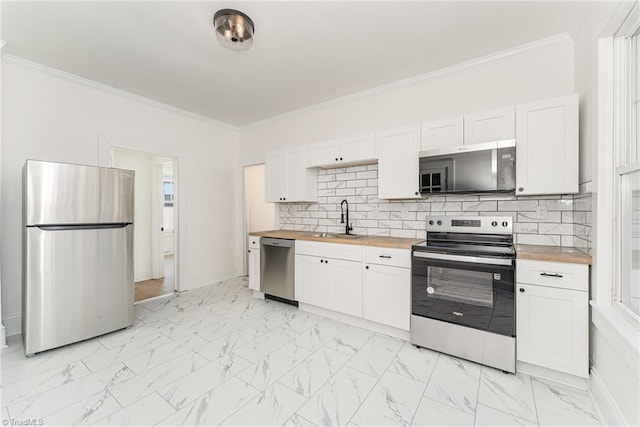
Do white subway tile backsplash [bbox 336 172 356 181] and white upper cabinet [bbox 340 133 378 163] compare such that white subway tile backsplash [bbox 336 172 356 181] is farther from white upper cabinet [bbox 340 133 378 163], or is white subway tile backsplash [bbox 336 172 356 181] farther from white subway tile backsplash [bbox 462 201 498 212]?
white subway tile backsplash [bbox 462 201 498 212]

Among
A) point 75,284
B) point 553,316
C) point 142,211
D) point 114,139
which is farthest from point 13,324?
point 553,316

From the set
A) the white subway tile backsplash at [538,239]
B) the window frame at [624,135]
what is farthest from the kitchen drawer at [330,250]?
the window frame at [624,135]

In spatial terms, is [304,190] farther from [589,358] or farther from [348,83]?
[589,358]

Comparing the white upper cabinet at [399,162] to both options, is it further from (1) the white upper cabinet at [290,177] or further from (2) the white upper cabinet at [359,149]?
(1) the white upper cabinet at [290,177]

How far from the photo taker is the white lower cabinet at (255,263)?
362 centimetres

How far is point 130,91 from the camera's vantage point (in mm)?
3330

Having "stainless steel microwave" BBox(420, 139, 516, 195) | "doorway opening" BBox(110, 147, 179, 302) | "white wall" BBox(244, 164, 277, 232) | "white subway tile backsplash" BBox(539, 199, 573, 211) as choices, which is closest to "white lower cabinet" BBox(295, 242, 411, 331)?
"stainless steel microwave" BBox(420, 139, 516, 195)

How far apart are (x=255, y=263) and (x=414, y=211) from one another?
2.16 meters

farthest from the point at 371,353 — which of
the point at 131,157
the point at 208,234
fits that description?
the point at 131,157

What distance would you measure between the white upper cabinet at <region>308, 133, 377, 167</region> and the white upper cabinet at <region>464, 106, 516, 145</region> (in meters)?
0.92

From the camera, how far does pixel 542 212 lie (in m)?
2.34

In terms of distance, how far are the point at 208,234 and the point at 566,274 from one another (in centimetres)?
432

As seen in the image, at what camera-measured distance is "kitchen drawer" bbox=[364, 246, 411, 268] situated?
95.9 inches

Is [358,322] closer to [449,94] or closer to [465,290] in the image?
[465,290]
